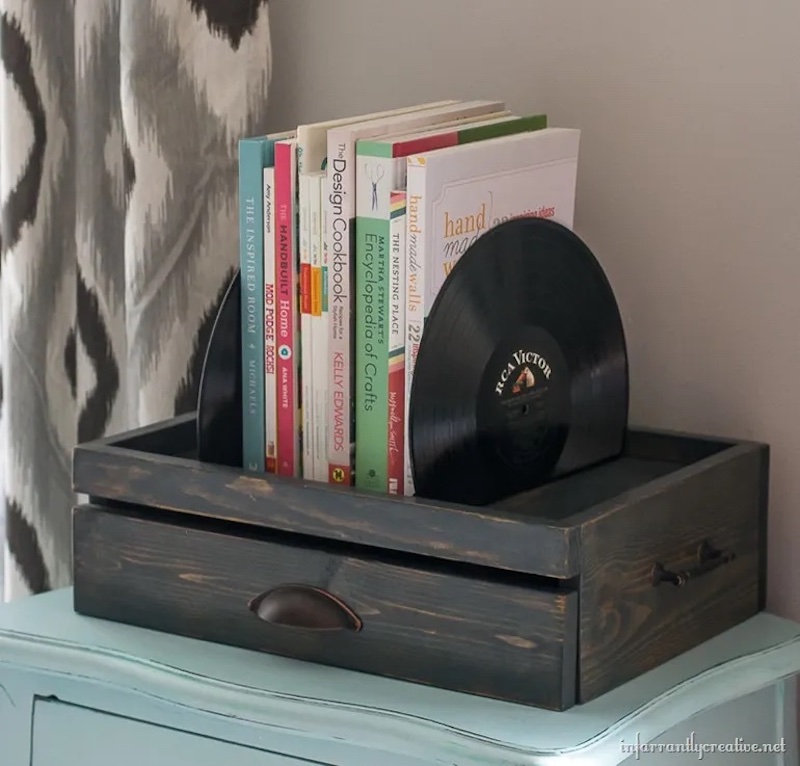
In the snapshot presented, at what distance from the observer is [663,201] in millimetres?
1301

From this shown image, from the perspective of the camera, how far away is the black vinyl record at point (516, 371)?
41.6 inches

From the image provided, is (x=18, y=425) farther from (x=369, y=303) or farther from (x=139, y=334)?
(x=369, y=303)

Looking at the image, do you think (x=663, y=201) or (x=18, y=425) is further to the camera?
(x=18, y=425)

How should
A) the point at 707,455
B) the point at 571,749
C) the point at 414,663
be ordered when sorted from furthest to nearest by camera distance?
the point at 707,455 → the point at 414,663 → the point at 571,749

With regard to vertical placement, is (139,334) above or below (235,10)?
below

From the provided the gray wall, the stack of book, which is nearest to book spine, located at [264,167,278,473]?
the stack of book

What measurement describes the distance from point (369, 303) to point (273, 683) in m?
0.29

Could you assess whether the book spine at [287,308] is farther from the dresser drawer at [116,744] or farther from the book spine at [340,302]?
the dresser drawer at [116,744]

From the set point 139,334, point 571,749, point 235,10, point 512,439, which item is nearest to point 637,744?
point 571,749

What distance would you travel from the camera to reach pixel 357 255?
3.60 ft

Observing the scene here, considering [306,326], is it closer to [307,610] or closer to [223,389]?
[223,389]

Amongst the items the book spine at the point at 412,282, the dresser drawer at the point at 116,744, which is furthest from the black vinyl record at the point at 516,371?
the dresser drawer at the point at 116,744

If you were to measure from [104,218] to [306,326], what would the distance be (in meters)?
0.43

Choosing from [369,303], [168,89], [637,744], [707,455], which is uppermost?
[168,89]
